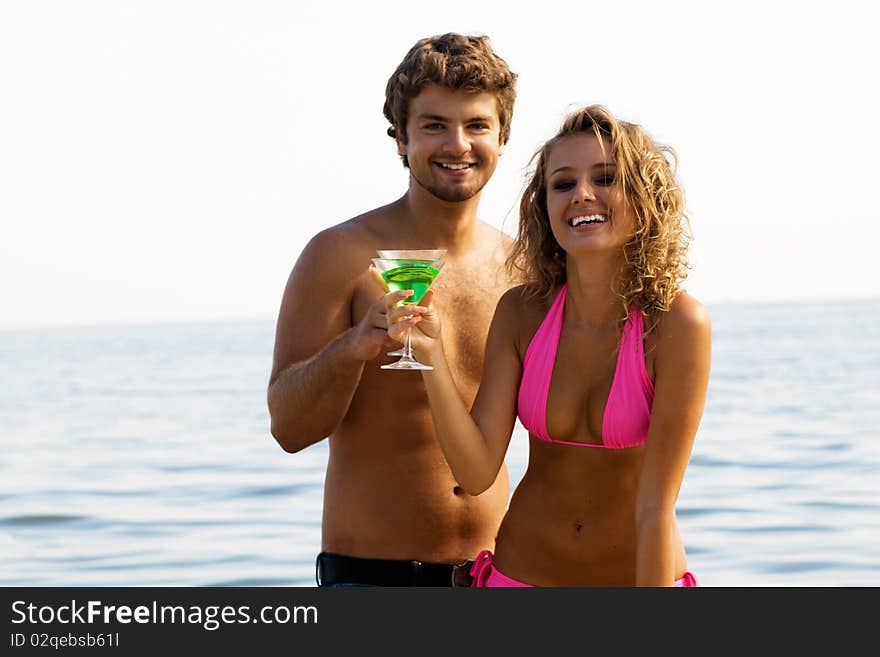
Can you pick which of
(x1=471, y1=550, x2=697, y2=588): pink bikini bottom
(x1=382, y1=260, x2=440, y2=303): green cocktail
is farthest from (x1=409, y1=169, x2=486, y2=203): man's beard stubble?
(x1=471, y1=550, x2=697, y2=588): pink bikini bottom

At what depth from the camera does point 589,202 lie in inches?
153

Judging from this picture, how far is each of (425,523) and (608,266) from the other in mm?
1166

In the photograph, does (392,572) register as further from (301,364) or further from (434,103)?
(434,103)

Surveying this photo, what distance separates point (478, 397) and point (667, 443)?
65 centimetres

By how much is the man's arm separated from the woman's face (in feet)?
2.97

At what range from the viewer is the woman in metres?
3.72

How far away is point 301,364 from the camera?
4.46 meters

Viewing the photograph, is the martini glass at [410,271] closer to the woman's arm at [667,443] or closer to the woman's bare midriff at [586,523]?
the woman's bare midriff at [586,523]

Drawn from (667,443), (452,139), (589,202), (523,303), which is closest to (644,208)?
(589,202)

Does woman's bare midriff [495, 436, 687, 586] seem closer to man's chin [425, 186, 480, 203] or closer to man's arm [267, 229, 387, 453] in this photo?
man's arm [267, 229, 387, 453]

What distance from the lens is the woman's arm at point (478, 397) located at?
3.85 m

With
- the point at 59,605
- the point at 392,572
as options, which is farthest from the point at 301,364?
the point at 59,605

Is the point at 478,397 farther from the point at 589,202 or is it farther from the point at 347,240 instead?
the point at 347,240

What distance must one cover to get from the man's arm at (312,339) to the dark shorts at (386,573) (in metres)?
0.46
